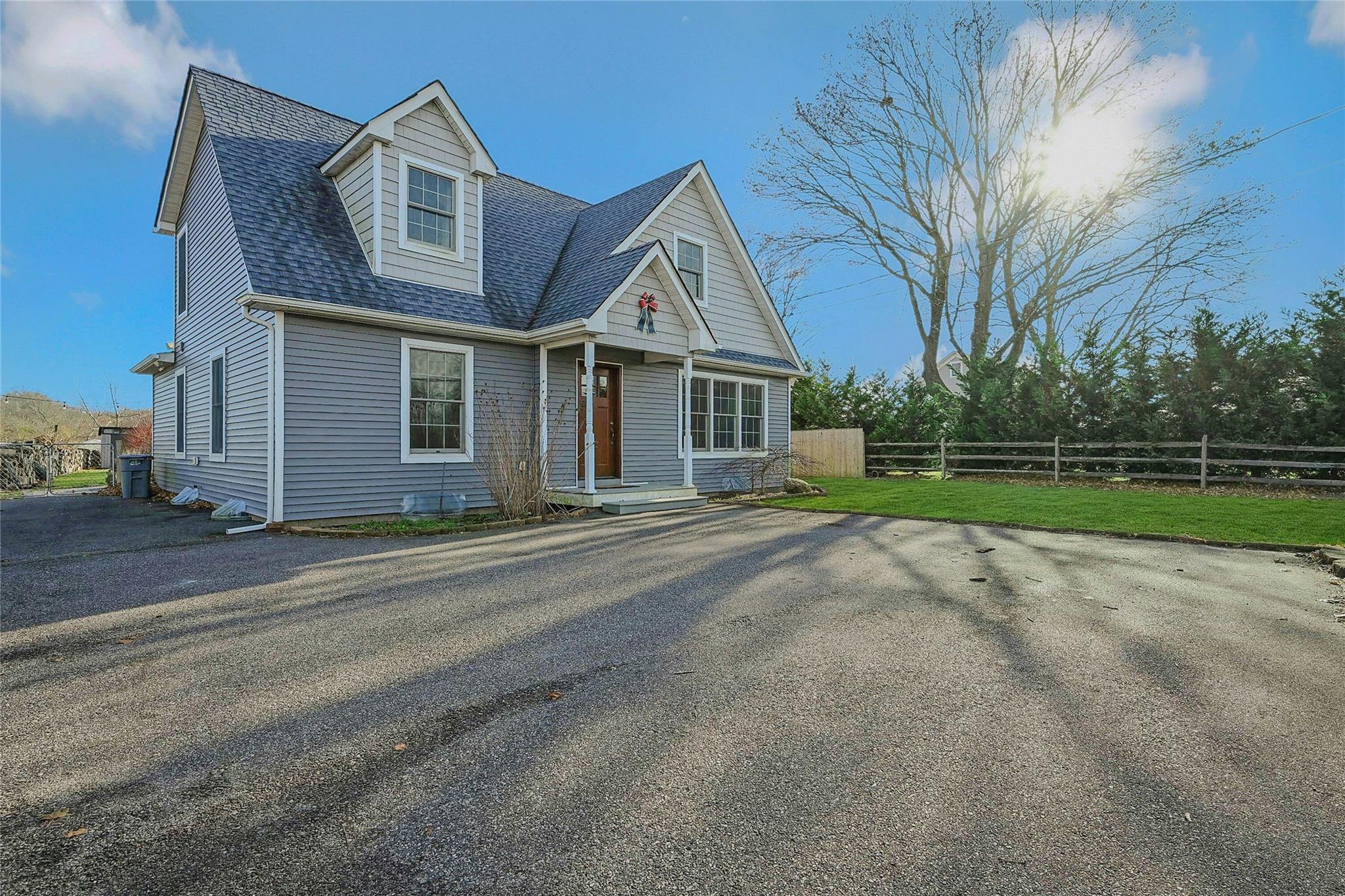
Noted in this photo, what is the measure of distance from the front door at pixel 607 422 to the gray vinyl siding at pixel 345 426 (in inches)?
110

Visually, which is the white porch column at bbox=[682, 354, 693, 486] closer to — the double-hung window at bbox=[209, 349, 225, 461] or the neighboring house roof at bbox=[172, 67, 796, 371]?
the neighboring house roof at bbox=[172, 67, 796, 371]

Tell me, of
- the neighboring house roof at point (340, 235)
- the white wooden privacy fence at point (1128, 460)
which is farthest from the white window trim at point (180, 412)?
the white wooden privacy fence at point (1128, 460)

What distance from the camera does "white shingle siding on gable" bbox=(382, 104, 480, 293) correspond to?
973cm

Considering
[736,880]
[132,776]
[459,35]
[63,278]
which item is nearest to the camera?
[736,880]

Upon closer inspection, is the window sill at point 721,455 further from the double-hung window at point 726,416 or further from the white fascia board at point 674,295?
the white fascia board at point 674,295

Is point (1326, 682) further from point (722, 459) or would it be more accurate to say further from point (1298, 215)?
point (1298, 215)

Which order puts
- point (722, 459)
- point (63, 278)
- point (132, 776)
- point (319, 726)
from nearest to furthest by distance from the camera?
point (132, 776) → point (319, 726) → point (722, 459) → point (63, 278)

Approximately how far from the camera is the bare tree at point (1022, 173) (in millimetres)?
20484

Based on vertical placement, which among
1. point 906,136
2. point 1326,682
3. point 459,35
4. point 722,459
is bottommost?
point 1326,682

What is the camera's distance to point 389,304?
9289 millimetres

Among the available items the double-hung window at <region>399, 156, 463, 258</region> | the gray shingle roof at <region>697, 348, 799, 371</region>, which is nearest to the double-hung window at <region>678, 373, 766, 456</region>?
the gray shingle roof at <region>697, 348, 799, 371</region>

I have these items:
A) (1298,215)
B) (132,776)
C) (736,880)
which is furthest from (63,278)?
(1298,215)

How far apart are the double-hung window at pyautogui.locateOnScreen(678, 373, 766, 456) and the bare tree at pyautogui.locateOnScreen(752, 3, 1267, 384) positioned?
1141 centimetres

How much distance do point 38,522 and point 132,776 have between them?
33.2 ft
